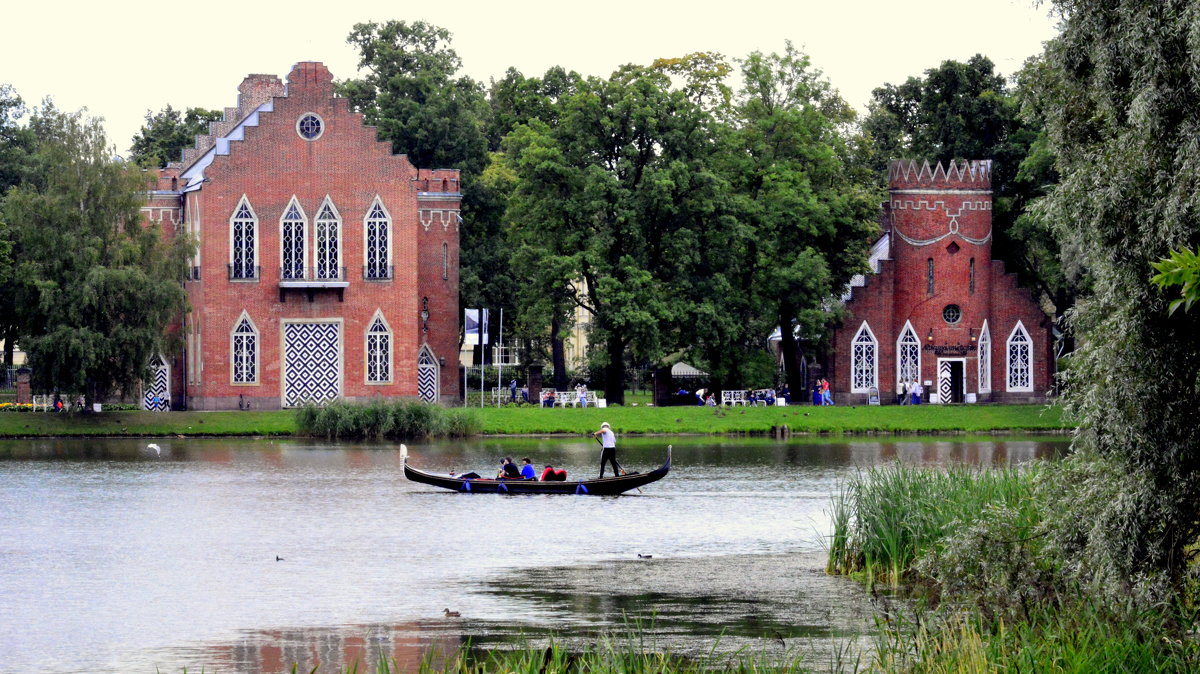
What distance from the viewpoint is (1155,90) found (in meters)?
16.3

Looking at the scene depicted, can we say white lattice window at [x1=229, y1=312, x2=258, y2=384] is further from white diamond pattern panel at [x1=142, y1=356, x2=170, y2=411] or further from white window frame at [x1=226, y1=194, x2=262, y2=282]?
white diamond pattern panel at [x1=142, y1=356, x2=170, y2=411]

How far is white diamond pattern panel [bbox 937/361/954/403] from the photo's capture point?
72375 mm

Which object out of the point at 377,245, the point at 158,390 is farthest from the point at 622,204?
the point at 158,390

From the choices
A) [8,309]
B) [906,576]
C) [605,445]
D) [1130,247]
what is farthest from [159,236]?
[1130,247]

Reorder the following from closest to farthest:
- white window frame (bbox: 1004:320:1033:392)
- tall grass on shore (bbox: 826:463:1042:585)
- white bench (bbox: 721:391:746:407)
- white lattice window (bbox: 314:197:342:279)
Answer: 1. tall grass on shore (bbox: 826:463:1042:585)
2. white bench (bbox: 721:391:746:407)
3. white lattice window (bbox: 314:197:342:279)
4. white window frame (bbox: 1004:320:1033:392)

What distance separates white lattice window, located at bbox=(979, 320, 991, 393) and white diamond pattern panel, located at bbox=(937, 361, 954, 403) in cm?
136

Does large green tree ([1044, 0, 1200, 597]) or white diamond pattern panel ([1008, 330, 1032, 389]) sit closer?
large green tree ([1044, 0, 1200, 597])

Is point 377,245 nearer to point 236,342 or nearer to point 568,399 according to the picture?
point 236,342

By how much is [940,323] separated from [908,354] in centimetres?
191

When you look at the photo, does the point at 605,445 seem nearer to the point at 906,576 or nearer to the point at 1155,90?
the point at 906,576

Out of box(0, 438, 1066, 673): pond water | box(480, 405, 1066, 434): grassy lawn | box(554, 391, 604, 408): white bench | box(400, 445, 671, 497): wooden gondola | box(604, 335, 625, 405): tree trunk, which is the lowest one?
box(0, 438, 1066, 673): pond water

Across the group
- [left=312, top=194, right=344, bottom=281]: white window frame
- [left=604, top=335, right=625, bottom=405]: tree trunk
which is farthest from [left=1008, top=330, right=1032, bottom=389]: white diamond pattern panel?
[left=312, top=194, right=344, bottom=281]: white window frame

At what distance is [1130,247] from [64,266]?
51696 mm

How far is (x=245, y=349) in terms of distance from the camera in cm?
6938
